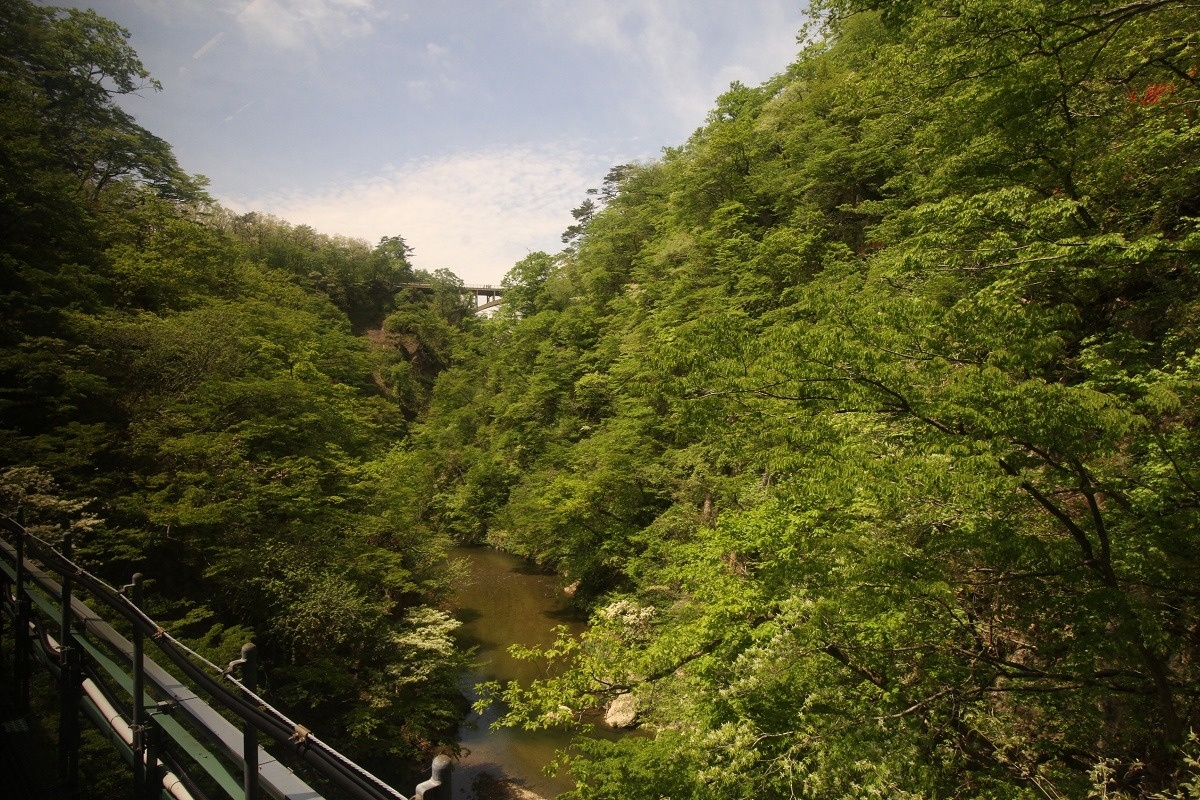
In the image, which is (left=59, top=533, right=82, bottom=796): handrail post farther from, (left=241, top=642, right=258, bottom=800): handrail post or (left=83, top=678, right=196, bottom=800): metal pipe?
(left=241, top=642, right=258, bottom=800): handrail post

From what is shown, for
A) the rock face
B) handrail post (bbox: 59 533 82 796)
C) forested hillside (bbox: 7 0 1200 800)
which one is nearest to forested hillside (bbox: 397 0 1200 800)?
forested hillside (bbox: 7 0 1200 800)

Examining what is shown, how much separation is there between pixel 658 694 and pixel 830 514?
4730 millimetres

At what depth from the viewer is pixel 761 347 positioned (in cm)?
637

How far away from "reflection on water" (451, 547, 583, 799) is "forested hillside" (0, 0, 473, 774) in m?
1.21

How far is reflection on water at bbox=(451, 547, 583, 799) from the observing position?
12.2m

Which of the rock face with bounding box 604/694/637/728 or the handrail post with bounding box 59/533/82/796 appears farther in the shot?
the rock face with bounding box 604/694/637/728

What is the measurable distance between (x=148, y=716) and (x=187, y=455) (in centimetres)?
1125

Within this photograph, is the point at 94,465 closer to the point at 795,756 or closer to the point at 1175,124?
the point at 795,756

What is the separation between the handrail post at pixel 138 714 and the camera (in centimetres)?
252

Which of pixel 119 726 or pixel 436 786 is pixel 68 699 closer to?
pixel 119 726

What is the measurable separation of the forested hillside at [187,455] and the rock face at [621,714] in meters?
3.91

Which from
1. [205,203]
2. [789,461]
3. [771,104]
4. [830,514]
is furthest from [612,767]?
[205,203]

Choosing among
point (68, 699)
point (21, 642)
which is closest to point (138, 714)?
point (68, 699)

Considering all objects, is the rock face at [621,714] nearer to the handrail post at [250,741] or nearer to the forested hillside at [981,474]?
the forested hillside at [981,474]
